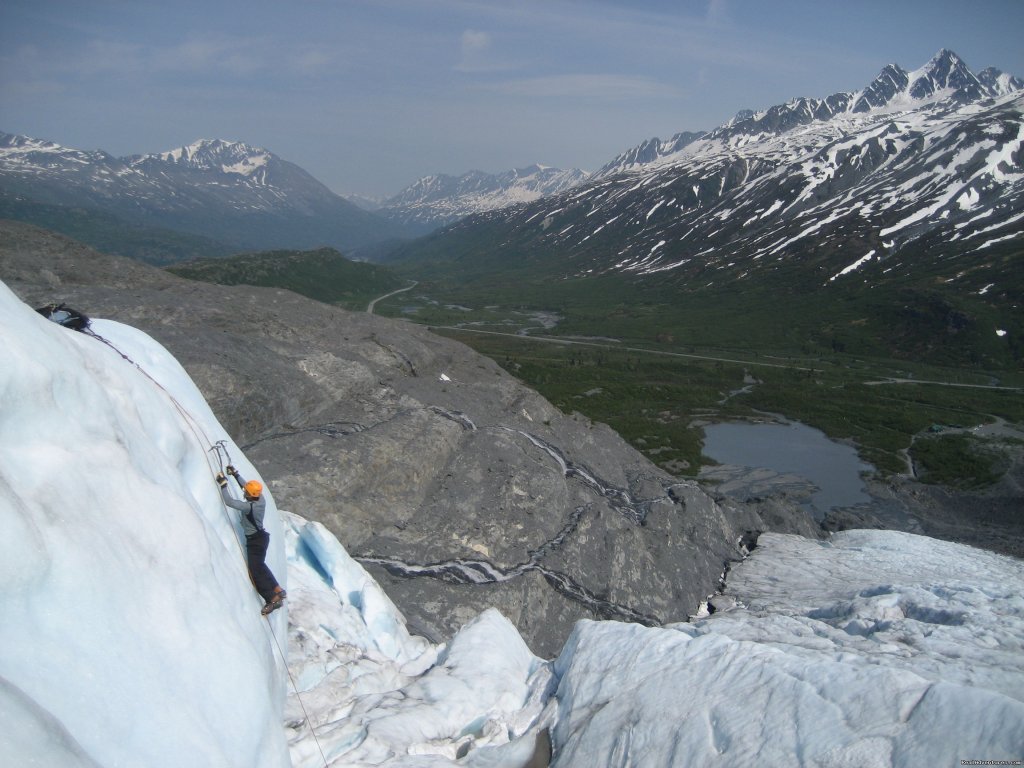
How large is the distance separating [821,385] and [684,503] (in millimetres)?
62417

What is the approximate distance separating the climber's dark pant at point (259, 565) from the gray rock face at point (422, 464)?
6.05 m

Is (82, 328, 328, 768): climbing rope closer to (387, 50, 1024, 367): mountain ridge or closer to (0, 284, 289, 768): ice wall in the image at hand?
(0, 284, 289, 768): ice wall

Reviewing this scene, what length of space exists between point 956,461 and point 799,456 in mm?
11872

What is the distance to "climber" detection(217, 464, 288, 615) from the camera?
10430 mm

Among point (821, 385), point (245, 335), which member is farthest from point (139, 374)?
point (821, 385)

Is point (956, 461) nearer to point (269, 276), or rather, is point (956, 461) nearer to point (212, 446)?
point (212, 446)

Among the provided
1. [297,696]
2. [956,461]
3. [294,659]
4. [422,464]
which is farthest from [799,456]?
[297,696]

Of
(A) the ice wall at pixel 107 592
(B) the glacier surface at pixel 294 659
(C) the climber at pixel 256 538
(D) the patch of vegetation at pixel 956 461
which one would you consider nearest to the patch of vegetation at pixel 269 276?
(D) the patch of vegetation at pixel 956 461

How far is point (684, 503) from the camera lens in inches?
1061

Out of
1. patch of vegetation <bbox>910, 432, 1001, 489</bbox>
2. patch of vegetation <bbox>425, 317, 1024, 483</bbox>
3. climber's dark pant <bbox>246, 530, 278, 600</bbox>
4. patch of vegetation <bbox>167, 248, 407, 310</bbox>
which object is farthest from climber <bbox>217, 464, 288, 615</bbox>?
patch of vegetation <bbox>167, 248, 407, 310</bbox>

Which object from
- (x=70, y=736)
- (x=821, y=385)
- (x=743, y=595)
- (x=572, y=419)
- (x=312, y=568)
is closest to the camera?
(x=70, y=736)

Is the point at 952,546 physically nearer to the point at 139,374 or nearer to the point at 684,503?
the point at 684,503

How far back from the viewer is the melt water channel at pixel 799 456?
45.2m

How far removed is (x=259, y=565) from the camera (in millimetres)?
10531
